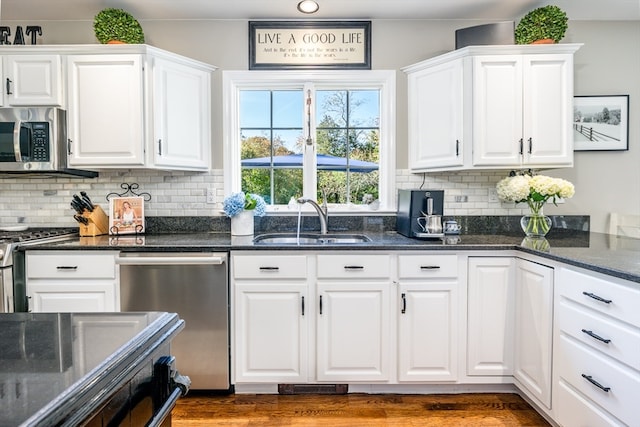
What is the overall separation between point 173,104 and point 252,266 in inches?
49.4

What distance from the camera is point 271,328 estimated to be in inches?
88.4

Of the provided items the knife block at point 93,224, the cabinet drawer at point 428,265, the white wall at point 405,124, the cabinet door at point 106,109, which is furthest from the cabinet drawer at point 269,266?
the knife block at point 93,224

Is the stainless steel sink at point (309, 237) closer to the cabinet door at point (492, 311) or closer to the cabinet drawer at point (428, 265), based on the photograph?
the cabinet drawer at point (428, 265)

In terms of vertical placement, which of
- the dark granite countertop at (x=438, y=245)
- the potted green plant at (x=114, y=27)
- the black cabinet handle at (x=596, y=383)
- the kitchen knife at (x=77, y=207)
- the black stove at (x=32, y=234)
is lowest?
the black cabinet handle at (x=596, y=383)

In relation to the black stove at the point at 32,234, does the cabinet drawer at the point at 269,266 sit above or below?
below

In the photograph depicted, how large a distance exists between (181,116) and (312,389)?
199 centimetres

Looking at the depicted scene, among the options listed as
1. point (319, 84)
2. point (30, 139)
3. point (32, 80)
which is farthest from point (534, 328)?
point (32, 80)

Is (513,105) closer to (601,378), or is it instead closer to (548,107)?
(548,107)

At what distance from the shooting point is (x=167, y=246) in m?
2.21

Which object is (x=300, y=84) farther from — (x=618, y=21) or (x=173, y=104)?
(x=618, y=21)

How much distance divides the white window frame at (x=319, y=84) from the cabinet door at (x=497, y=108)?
606 millimetres

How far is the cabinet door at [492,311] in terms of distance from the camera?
2227 millimetres

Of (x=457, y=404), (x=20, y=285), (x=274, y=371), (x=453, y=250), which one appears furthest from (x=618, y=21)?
(x=20, y=285)

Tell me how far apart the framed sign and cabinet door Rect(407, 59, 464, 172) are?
1.48ft
